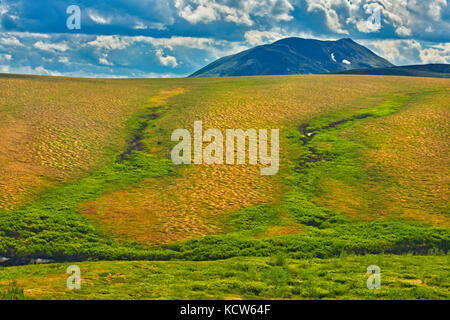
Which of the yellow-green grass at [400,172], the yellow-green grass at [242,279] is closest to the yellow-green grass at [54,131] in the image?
the yellow-green grass at [242,279]

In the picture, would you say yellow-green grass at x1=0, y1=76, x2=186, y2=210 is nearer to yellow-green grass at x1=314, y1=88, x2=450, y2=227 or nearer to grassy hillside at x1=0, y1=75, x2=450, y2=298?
grassy hillside at x1=0, y1=75, x2=450, y2=298

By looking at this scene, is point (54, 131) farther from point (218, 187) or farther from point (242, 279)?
point (242, 279)

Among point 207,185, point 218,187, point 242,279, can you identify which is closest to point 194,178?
point 207,185

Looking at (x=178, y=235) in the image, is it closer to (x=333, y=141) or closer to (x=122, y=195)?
(x=122, y=195)

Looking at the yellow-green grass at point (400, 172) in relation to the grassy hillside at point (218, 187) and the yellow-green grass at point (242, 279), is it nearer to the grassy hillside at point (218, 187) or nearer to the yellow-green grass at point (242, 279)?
the grassy hillside at point (218, 187)

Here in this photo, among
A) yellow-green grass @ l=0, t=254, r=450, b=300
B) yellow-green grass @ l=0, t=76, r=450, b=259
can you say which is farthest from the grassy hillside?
yellow-green grass @ l=0, t=254, r=450, b=300

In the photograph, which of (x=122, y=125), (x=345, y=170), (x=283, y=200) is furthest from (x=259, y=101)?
(x=283, y=200)
